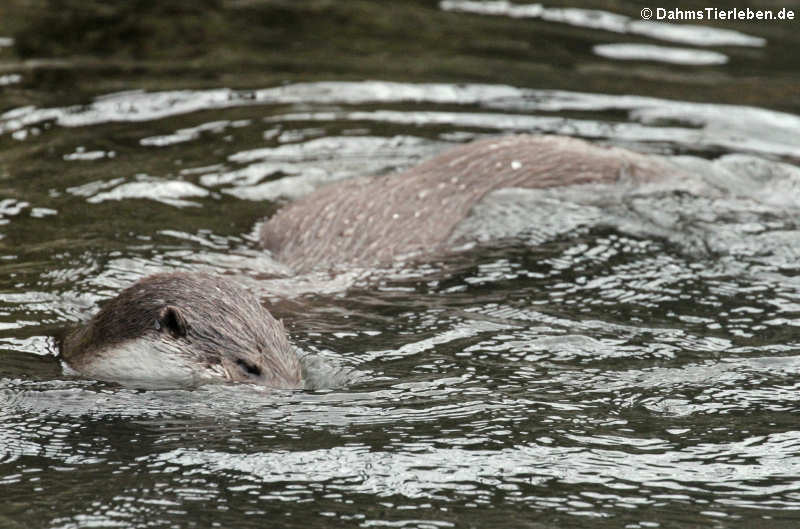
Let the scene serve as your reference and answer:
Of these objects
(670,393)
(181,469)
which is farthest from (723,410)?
(181,469)

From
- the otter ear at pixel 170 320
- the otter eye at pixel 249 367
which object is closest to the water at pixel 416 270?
the otter eye at pixel 249 367

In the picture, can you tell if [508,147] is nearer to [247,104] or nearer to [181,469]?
[247,104]

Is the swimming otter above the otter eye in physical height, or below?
above

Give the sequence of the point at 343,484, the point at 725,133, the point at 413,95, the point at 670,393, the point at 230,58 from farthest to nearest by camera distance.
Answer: the point at 230,58 → the point at 413,95 → the point at 725,133 → the point at 670,393 → the point at 343,484

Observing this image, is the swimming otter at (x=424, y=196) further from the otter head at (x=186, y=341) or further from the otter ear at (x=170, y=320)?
the otter ear at (x=170, y=320)

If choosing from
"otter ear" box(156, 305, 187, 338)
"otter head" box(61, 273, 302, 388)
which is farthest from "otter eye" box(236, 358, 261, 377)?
"otter ear" box(156, 305, 187, 338)

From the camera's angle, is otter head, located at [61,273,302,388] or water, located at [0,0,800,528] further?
otter head, located at [61,273,302,388]

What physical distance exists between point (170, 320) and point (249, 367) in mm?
274

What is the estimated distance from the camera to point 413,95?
7105mm

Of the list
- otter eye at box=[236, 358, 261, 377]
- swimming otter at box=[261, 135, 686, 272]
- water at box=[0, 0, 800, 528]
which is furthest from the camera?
swimming otter at box=[261, 135, 686, 272]

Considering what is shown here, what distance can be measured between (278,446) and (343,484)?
0.29 metres

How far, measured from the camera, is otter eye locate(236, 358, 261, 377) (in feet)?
12.7

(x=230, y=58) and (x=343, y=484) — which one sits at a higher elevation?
(x=230, y=58)

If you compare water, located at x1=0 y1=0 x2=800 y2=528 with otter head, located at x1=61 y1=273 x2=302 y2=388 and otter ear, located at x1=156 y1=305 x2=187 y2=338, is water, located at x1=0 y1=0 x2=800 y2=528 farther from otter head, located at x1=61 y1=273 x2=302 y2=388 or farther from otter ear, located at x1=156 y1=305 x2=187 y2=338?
otter ear, located at x1=156 y1=305 x2=187 y2=338
